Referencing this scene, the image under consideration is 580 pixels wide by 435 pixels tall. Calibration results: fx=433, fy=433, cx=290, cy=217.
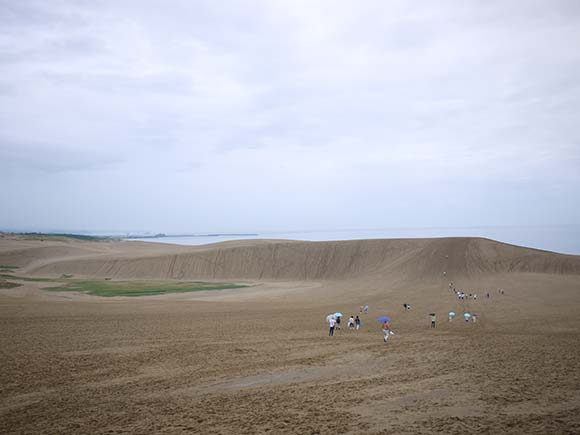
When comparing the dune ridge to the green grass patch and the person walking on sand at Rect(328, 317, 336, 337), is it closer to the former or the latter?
the green grass patch

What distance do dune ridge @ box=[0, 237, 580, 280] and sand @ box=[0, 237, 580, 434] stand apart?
562 inches

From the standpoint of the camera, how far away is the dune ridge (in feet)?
179

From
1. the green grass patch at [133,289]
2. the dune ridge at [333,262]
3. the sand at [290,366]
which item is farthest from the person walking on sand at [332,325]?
the dune ridge at [333,262]

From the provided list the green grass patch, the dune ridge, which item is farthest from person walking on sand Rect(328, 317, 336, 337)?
the dune ridge

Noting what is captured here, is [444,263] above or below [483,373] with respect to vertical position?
above

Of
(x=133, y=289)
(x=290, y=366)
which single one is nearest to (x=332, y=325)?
(x=290, y=366)

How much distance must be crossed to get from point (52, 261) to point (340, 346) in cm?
8002

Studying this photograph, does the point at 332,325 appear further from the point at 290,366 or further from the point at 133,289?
the point at 133,289

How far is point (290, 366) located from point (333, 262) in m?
52.6

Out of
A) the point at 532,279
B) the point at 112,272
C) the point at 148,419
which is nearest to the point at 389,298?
the point at 532,279

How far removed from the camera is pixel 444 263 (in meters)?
54.6

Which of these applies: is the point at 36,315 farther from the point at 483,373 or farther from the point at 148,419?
the point at 483,373

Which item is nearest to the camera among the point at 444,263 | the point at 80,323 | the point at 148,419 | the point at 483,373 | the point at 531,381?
the point at 148,419

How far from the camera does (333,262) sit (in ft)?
224
